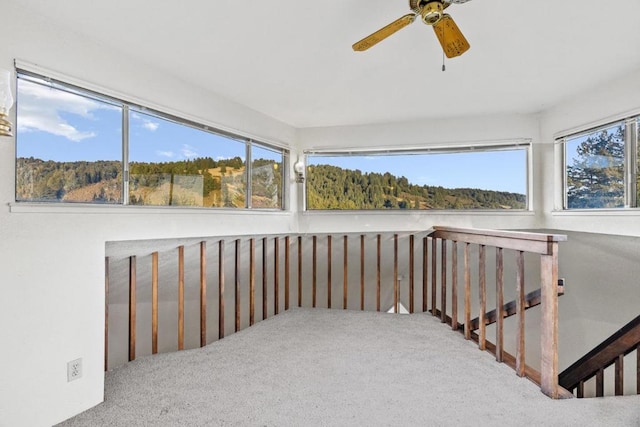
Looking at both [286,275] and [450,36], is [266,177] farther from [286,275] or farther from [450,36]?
[450,36]

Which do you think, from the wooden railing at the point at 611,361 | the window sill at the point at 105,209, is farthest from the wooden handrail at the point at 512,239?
the window sill at the point at 105,209

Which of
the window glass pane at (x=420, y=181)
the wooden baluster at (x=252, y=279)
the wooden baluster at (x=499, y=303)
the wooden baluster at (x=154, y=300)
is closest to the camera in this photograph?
the wooden baluster at (x=499, y=303)

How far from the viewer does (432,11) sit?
181cm

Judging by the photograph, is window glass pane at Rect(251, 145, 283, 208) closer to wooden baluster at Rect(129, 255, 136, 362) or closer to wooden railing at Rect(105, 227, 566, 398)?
wooden railing at Rect(105, 227, 566, 398)

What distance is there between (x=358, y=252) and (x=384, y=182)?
1.04 metres

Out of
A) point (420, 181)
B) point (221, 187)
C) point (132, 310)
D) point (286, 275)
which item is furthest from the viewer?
point (420, 181)

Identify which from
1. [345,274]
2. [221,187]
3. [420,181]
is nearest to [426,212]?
[420,181]

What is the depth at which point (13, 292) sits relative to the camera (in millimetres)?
1933

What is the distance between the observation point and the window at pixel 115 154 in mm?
2209

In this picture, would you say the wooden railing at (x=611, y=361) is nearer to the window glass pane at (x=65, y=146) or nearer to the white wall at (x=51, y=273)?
the white wall at (x=51, y=273)

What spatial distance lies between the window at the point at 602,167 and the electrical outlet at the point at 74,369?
15.1 ft

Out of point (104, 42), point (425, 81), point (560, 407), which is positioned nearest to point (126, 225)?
point (104, 42)

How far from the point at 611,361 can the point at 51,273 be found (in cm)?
401

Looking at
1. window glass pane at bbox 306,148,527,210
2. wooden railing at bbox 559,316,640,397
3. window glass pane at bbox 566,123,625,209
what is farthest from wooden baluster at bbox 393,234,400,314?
window glass pane at bbox 566,123,625,209
